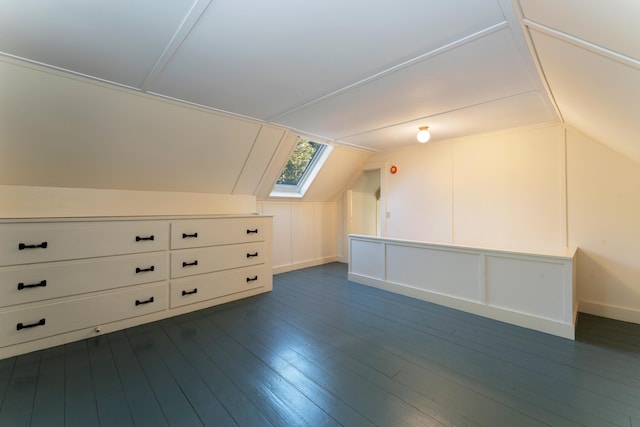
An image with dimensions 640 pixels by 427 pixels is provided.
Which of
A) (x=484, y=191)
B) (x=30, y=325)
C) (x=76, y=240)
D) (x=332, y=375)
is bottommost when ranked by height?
(x=332, y=375)

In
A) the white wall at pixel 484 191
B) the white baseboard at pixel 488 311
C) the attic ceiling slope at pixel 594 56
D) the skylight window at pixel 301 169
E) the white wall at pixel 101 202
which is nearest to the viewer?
the attic ceiling slope at pixel 594 56

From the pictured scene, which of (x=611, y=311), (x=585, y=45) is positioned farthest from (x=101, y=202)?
(x=611, y=311)

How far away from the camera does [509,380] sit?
177cm

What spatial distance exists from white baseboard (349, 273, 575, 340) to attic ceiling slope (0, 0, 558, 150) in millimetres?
2089

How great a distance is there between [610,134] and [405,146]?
2416mm

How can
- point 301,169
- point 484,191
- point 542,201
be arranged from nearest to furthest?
point 542,201
point 484,191
point 301,169

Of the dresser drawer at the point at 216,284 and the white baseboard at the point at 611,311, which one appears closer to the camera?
the white baseboard at the point at 611,311

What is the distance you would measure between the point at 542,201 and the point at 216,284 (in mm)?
4140

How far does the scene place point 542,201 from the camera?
321 cm

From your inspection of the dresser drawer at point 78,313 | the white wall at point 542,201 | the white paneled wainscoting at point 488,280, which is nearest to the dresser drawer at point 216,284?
the dresser drawer at point 78,313

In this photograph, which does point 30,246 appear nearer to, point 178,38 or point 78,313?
→ point 78,313

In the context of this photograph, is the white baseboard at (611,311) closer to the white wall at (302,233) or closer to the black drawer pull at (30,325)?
the white wall at (302,233)

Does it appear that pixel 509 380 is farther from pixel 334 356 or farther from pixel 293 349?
pixel 293 349

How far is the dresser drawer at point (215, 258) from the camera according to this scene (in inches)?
117
